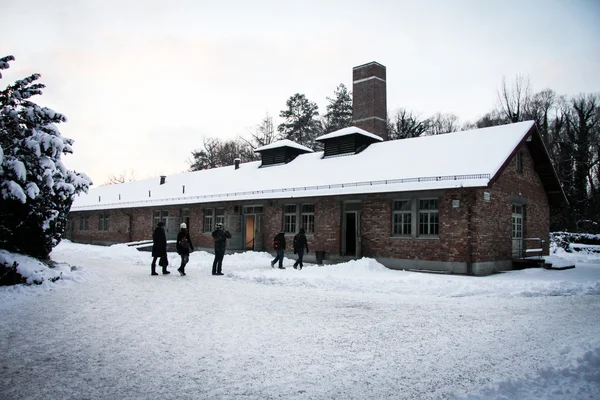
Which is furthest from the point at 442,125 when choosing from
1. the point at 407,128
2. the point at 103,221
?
the point at 103,221

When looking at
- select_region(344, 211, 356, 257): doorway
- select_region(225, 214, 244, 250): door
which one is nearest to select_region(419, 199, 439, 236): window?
select_region(344, 211, 356, 257): doorway

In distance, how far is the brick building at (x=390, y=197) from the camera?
1567 centimetres

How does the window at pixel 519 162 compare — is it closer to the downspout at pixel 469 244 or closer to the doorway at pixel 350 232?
the downspout at pixel 469 244

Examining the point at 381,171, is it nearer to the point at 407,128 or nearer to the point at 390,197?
the point at 390,197

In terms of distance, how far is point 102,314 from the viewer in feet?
26.8

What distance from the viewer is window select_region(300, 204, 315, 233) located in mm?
20469

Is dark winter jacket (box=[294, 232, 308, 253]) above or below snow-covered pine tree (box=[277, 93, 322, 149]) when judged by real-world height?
below

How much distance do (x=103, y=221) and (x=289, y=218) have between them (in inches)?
791

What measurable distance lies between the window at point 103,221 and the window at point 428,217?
2651 centimetres

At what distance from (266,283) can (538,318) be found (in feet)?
24.4

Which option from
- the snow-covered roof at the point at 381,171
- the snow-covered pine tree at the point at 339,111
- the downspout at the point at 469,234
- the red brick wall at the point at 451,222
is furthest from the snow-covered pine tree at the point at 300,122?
the downspout at the point at 469,234

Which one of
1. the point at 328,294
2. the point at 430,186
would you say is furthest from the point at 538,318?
the point at 430,186

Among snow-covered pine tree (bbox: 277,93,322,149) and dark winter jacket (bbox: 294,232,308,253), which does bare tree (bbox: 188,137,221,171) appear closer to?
snow-covered pine tree (bbox: 277,93,322,149)

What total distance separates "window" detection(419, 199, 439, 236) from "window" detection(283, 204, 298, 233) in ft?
21.7
